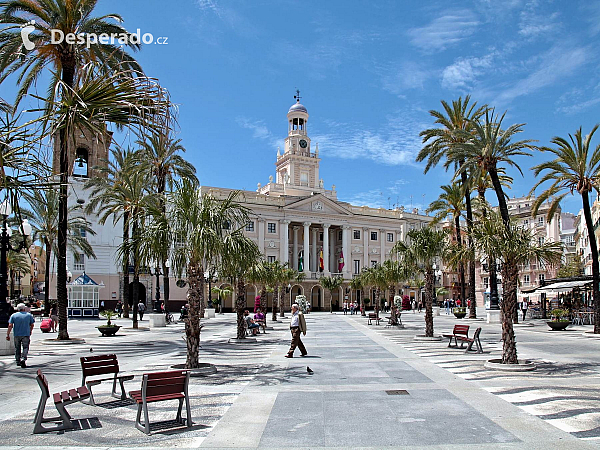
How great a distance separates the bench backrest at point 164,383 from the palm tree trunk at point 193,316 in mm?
5299

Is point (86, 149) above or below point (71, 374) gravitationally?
above

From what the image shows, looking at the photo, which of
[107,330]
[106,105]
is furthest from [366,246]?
[106,105]

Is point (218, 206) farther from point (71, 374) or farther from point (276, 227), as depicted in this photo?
point (276, 227)

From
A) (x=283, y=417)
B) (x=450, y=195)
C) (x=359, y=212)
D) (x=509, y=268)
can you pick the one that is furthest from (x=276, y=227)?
(x=283, y=417)

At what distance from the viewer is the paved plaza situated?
7.10 m

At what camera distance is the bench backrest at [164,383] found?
7.34 metres

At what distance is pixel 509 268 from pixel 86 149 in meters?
50.1

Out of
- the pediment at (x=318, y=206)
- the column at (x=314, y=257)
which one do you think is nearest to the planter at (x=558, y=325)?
the pediment at (x=318, y=206)

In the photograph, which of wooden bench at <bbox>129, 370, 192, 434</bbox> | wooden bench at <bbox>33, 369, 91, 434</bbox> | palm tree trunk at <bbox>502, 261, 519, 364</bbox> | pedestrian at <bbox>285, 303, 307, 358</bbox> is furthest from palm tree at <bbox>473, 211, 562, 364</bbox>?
wooden bench at <bbox>33, 369, 91, 434</bbox>

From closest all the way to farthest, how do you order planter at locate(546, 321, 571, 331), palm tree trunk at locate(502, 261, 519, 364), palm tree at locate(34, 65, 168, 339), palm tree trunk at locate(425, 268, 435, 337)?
palm tree at locate(34, 65, 168, 339) < palm tree trunk at locate(502, 261, 519, 364) < palm tree trunk at locate(425, 268, 435, 337) < planter at locate(546, 321, 571, 331)

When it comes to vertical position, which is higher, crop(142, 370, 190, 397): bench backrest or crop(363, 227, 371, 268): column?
crop(363, 227, 371, 268): column

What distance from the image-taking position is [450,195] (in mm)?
45469

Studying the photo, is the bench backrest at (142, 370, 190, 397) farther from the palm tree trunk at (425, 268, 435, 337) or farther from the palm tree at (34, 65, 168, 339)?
the palm tree trunk at (425, 268, 435, 337)

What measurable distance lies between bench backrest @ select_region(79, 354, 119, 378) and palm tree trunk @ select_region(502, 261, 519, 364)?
916cm
